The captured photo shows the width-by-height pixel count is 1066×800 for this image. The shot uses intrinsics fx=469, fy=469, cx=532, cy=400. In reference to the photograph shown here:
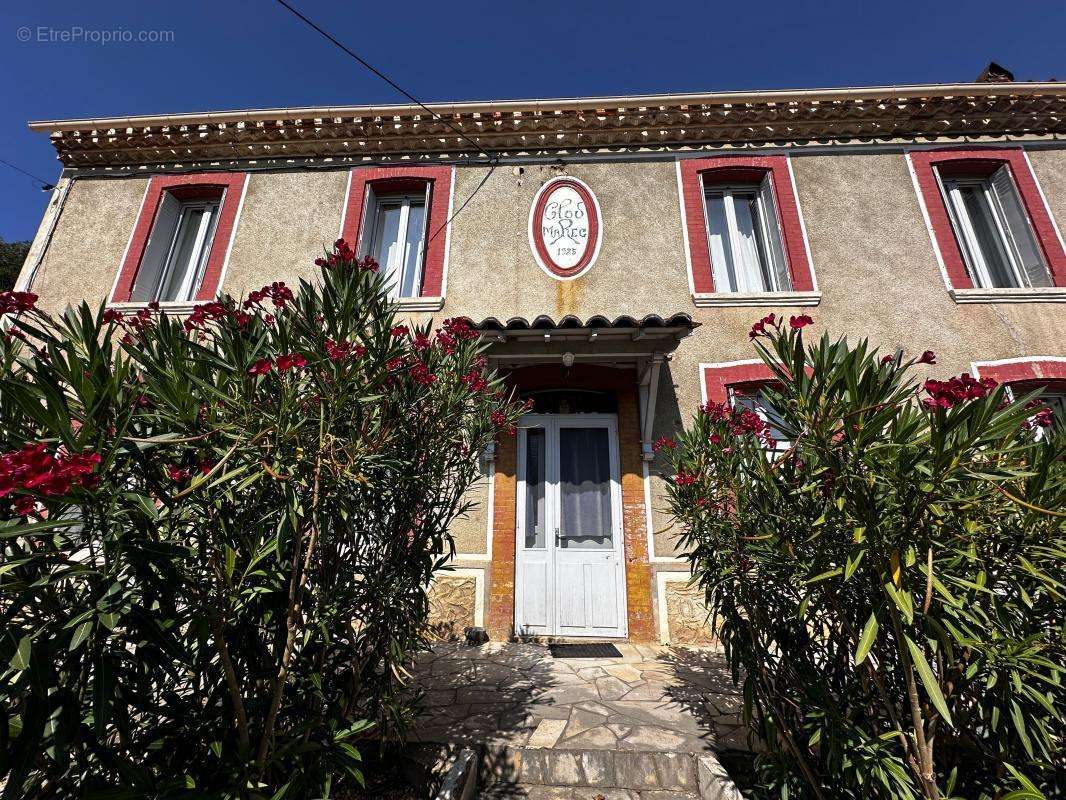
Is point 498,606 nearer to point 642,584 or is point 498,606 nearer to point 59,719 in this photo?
point 642,584

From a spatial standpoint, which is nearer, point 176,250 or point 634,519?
point 634,519

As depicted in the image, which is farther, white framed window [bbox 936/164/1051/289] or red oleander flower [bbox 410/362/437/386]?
white framed window [bbox 936/164/1051/289]

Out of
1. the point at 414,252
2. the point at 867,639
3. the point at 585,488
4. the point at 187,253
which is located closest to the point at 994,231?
the point at 585,488

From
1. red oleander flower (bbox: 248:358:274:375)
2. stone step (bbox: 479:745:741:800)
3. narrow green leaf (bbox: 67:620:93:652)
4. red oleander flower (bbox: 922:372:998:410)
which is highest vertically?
red oleander flower (bbox: 248:358:274:375)

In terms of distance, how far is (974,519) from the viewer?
6.78ft

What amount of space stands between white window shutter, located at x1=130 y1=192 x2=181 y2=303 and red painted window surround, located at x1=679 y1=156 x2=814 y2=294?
7806 mm

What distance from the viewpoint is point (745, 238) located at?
22.7ft

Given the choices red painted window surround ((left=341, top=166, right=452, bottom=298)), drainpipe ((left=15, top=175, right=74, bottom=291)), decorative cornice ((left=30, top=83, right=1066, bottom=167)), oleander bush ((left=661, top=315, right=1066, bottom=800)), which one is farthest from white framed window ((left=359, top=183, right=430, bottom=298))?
oleander bush ((left=661, top=315, right=1066, bottom=800))

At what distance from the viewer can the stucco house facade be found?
5.68m

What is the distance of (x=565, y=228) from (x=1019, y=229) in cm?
632

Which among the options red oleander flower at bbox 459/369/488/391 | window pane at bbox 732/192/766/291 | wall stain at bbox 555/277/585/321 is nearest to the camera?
red oleander flower at bbox 459/369/488/391

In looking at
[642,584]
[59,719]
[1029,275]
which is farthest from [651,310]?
[59,719]

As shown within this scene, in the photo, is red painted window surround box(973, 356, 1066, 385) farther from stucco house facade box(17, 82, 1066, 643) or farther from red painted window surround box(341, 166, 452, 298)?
red painted window surround box(341, 166, 452, 298)

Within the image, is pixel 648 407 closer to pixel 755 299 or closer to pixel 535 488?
pixel 535 488
